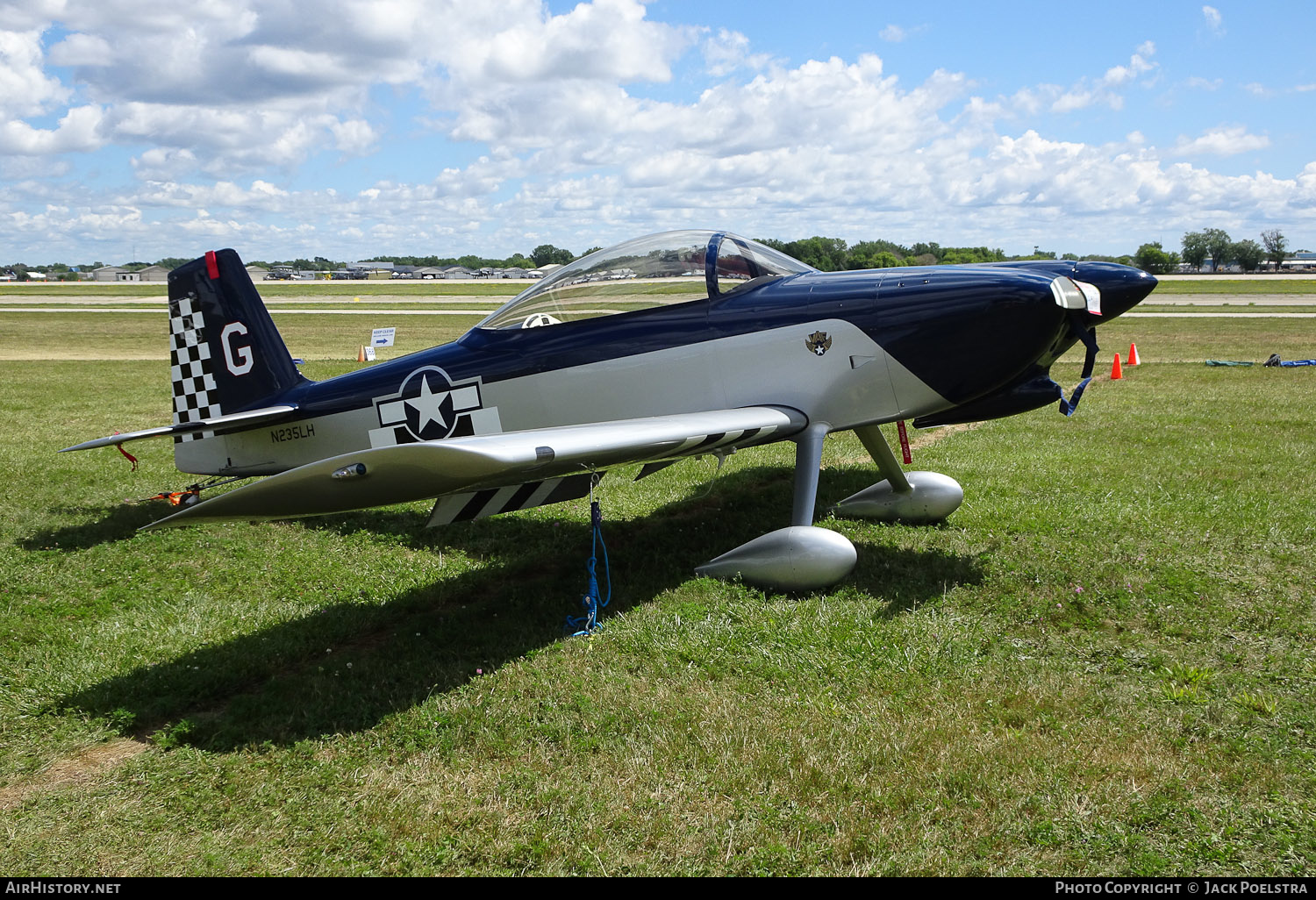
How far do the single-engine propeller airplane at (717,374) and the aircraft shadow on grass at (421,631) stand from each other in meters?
0.60

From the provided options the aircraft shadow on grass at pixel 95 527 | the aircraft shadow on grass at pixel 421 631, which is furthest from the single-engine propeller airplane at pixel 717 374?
the aircraft shadow on grass at pixel 95 527

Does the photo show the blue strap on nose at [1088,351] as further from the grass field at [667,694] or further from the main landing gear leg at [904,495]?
the main landing gear leg at [904,495]

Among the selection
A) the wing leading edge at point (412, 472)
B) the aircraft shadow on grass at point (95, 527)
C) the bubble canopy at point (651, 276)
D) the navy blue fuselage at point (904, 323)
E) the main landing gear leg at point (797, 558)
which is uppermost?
the bubble canopy at point (651, 276)

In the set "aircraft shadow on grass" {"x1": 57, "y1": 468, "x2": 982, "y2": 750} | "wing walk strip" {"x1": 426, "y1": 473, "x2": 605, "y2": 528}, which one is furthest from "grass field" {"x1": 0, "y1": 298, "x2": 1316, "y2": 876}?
"wing walk strip" {"x1": 426, "y1": 473, "x2": 605, "y2": 528}

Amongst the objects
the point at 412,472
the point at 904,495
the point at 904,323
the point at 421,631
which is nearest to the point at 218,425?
the point at 421,631

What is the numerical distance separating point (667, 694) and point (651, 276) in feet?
10.2

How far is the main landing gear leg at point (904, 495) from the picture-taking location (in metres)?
6.74

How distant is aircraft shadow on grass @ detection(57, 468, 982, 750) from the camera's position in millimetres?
4070

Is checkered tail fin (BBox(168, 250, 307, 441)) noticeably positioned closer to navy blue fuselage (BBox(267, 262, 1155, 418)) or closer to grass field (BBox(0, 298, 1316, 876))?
grass field (BBox(0, 298, 1316, 876))

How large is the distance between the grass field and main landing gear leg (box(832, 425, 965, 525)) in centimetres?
20

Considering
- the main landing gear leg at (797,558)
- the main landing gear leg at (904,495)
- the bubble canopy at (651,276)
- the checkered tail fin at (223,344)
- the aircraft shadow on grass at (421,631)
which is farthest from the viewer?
the checkered tail fin at (223,344)

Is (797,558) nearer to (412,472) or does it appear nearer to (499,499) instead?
(499,499)

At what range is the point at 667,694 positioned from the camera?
13.4 ft

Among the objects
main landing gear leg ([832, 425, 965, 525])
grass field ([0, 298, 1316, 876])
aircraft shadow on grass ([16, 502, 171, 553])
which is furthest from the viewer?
main landing gear leg ([832, 425, 965, 525])
